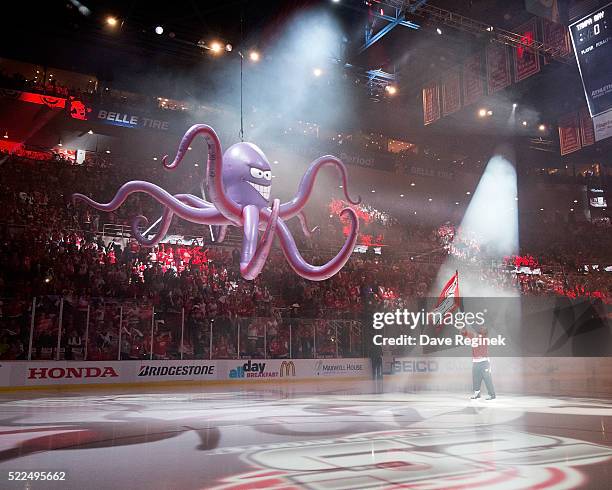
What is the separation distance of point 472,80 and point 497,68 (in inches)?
34.8

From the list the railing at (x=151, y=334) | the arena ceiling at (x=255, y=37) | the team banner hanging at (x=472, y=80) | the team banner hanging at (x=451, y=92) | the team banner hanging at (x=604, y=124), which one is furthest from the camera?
the team banner hanging at (x=451, y=92)

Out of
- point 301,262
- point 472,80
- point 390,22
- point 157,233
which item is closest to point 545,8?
point 390,22

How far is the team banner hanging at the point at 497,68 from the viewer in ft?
47.4

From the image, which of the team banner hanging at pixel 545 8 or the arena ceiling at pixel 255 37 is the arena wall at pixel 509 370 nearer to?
the arena ceiling at pixel 255 37

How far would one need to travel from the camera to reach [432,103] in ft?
54.8

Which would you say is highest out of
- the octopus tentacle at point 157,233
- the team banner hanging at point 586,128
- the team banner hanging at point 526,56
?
the team banner hanging at point 526,56

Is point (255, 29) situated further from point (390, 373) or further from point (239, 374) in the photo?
point (390, 373)

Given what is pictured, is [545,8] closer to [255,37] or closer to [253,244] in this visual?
[255,37]

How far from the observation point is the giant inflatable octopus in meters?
7.96

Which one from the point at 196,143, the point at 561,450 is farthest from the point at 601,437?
the point at 196,143

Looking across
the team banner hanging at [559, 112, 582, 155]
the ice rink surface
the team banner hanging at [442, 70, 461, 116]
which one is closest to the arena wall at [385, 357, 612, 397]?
the team banner hanging at [559, 112, 582, 155]

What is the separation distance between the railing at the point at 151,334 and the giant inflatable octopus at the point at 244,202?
17.3 feet

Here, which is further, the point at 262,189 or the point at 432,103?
the point at 432,103

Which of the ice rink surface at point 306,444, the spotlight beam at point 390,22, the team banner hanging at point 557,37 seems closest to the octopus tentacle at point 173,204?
the ice rink surface at point 306,444
